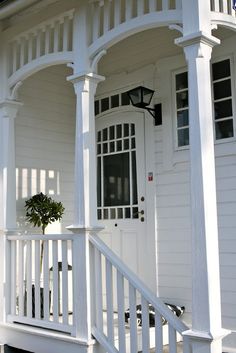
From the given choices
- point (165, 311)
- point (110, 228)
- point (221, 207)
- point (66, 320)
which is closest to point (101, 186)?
point (110, 228)

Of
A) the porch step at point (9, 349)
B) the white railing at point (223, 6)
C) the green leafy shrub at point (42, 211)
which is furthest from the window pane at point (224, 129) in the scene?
the porch step at point (9, 349)

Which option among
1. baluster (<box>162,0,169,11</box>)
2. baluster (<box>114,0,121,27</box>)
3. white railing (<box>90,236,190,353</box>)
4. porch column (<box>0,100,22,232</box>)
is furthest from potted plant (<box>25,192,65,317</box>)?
baluster (<box>162,0,169,11</box>)

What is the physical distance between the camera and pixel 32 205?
207 inches

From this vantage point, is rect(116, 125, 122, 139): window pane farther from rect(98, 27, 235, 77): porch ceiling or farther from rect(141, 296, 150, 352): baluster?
rect(141, 296, 150, 352): baluster

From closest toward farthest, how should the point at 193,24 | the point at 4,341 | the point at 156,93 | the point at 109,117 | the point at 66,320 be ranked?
1. the point at 193,24
2. the point at 66,320
3. the point at 4,341
4. the point at 156,93
5. the point at 109,117

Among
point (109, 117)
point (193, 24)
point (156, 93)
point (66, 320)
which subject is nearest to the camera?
point (193, 24)

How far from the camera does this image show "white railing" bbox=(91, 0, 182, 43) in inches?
139

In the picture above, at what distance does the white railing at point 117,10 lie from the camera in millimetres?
3518

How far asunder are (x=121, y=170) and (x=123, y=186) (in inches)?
7.6

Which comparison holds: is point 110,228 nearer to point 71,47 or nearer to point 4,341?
point 4,341

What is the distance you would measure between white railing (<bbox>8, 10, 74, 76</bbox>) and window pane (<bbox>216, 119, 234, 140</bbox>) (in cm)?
161

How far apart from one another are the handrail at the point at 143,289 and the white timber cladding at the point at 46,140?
1862 mm

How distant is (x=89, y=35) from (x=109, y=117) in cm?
168

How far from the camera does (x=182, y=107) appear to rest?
492cm
